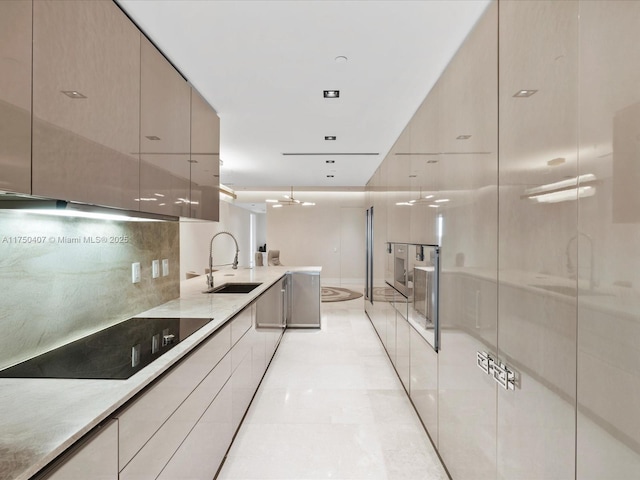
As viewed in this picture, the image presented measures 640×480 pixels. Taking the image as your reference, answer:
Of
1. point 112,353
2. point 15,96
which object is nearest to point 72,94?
point 15,96

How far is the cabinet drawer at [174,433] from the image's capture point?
1117mm

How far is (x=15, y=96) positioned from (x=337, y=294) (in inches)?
301

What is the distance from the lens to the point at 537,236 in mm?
1136

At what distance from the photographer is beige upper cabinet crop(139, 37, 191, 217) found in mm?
1708

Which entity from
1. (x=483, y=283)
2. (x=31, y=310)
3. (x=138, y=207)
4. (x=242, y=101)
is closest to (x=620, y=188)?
(x=483, y=283)

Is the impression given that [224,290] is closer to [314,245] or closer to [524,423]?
[524,423]

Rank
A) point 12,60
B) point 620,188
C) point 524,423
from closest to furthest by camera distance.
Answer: point 620,188 → point 12,60 → point 524,423

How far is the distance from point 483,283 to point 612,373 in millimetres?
741

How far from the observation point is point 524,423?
121 cm

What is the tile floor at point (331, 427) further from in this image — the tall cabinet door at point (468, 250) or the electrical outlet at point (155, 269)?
the electrical outlet at point (155, 269)

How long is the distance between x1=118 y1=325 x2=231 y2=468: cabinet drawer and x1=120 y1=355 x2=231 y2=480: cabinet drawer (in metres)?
0.03

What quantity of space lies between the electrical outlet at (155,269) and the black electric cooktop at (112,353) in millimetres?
467

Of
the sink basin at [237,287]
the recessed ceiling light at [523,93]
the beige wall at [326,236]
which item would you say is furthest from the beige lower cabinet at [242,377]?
the beige wall at [326,236]

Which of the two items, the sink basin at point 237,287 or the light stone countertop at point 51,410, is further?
the sink basin at point 237,287
